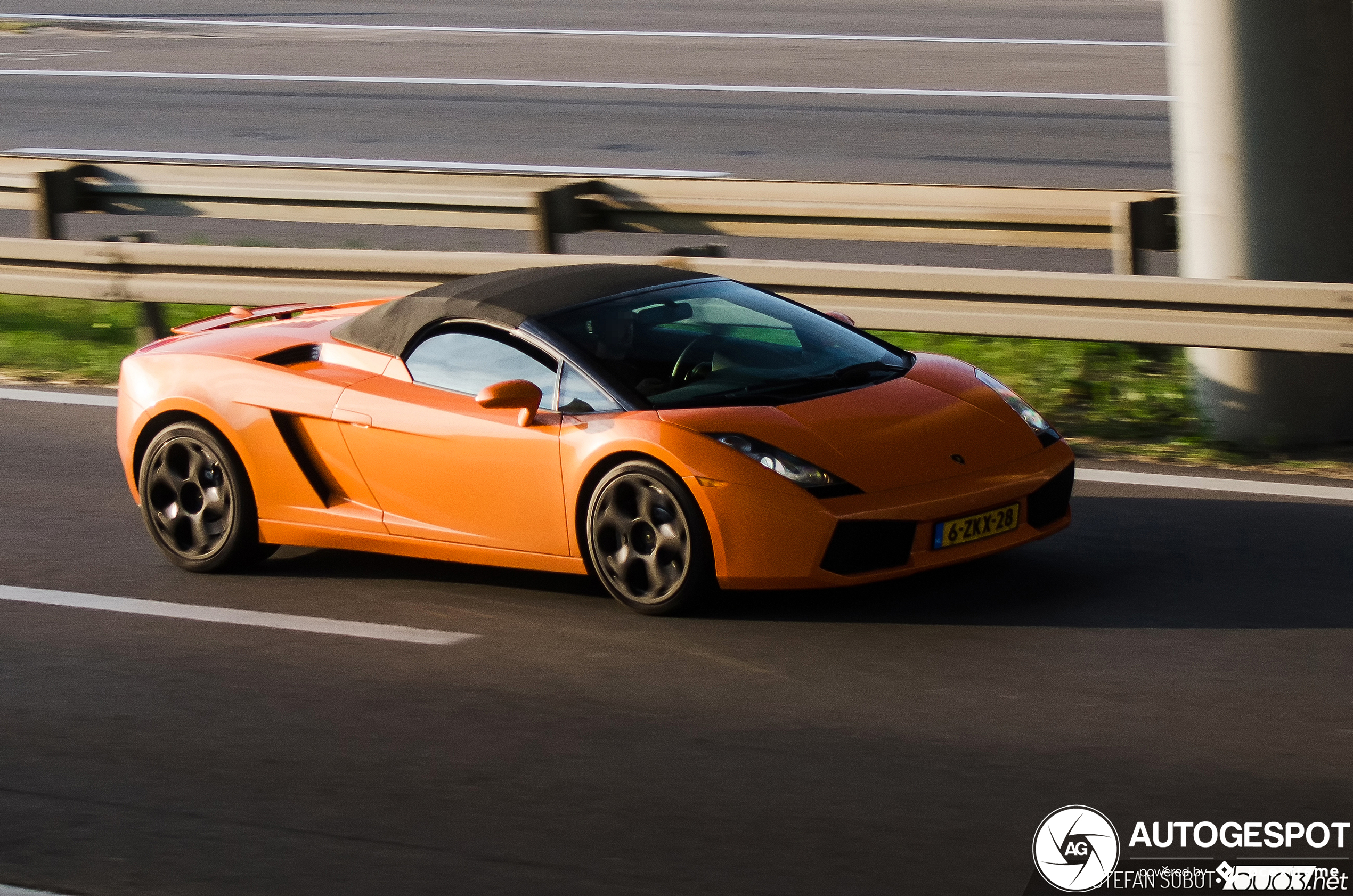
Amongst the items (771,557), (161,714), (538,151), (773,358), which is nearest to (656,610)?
(771,557)

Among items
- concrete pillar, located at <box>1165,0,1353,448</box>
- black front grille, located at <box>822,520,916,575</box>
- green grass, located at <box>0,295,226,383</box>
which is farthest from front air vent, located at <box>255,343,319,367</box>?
concrete pillar, located at <box>1165,0,1353,448</box>

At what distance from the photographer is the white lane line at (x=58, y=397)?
1070cm

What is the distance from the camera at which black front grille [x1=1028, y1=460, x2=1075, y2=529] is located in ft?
21.9

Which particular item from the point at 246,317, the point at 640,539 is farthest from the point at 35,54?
the point at 640,539

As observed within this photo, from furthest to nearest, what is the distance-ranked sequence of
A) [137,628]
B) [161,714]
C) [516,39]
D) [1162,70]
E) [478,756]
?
[516,39]
[1162,70]
[137,628]
[161,714]
[478,756]

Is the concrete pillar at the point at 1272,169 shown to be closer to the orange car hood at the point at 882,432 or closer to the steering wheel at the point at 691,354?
the orange car hood at the point at 882,432

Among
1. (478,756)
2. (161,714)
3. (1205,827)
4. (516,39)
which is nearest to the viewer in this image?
(1205,827)

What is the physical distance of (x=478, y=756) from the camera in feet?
17.9

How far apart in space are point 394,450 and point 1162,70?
50.6 feet

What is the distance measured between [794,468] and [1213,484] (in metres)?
2.72

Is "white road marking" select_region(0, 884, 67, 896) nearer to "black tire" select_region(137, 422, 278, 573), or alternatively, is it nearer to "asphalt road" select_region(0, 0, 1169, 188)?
"black tire" select_region(137, 422, 278, 573)

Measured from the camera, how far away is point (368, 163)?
17875 millimetres

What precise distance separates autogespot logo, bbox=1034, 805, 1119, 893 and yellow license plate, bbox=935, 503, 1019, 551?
65.3 inches

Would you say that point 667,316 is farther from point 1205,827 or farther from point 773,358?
point 1205,827
